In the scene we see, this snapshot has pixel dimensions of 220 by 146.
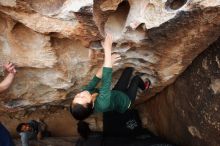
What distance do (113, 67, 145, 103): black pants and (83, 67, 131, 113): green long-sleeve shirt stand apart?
0.13m

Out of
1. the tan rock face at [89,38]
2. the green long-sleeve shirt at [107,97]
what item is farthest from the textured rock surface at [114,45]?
the green long-sleeve shirt at [107,97]

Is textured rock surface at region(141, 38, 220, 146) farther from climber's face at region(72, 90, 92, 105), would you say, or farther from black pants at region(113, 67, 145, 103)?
climber's face at region(72, 90, 92, 105)

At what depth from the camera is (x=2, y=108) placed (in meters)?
3.89

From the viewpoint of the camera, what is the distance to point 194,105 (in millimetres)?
3484

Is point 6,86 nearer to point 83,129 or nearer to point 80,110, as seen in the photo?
point 80,110

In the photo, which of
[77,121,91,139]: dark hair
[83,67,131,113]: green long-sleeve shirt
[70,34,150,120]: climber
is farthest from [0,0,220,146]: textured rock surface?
[77,121,91,139]: dark hair

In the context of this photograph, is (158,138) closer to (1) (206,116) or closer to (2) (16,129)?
(1) (206,116)

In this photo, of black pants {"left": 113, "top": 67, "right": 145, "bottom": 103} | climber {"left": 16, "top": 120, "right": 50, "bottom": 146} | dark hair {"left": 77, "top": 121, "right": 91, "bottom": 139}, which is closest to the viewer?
black pants {"left": 113, "top": 67, "right": 145, "bottom": 103}

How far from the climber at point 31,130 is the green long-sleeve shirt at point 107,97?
1132mm

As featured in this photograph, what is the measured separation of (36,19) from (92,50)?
20.9 inches

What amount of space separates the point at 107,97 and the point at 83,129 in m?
1.45

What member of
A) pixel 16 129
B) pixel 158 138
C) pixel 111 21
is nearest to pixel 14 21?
pixel 111 21

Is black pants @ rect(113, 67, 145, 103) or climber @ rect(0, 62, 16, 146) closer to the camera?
climber @ rect(0, 62, 16, 146)

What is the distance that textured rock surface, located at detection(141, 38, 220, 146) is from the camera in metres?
3.19
